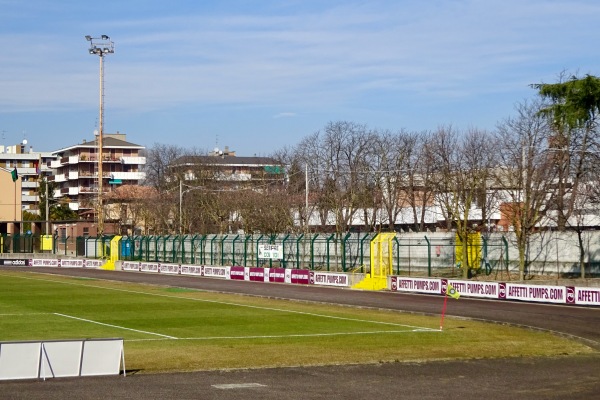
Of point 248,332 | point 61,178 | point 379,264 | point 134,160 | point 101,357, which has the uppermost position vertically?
point 134,160

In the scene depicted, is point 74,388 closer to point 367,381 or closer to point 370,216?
point 367,381

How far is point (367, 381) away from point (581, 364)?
6.76 meters

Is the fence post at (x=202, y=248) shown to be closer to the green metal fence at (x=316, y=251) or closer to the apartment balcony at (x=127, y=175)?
the green metal fence at (x=316, y=251)

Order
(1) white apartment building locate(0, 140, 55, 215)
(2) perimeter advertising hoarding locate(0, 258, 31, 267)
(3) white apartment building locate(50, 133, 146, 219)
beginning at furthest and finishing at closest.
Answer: (1) white apartment building locate(0, 140, 55, 215) → (3) white apartment building locate(50, 133, 146, 219) → (2) perimeter advertising hoarding locate(0, 258, 31, 267)

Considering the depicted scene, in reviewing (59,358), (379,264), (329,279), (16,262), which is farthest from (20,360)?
(16,262)

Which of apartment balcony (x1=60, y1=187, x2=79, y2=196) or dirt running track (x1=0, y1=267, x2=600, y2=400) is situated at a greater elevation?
apartment balcony (x1=60, y1=187, x2=79, y2=196)

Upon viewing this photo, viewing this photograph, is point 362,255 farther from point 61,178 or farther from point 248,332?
point 61,178

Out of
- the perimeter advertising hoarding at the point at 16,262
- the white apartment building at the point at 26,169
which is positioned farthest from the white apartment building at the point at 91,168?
the perimeter advertising hoarding at the point at 16,262

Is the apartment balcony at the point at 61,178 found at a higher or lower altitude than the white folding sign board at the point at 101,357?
higher

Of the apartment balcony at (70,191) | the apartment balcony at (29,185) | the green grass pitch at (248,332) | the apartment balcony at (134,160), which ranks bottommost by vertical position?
the green grass pitch at (248,332)

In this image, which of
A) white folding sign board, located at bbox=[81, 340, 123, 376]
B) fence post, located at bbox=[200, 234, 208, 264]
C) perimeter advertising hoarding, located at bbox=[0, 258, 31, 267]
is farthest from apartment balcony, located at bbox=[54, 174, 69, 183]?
white folding sign board, located at bbox=[81, 340, 123, 376]

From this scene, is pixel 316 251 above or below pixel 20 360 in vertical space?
above

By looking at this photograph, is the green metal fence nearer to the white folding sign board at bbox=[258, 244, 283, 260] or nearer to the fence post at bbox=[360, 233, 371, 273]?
the fence post at bbox=[360, 233, 371, 273]

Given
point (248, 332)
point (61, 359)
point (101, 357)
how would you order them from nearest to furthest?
point (61, 359)
point (101, 357)
point (248, 332)
